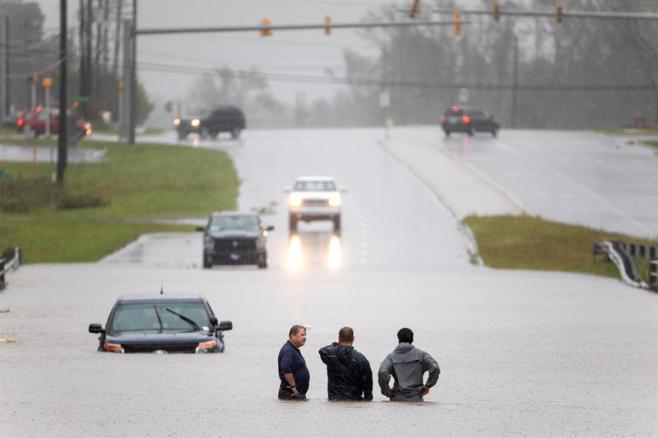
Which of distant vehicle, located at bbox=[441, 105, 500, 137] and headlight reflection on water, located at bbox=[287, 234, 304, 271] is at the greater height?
distant vehicle, located at bbox=[441, 105, 500, 137]

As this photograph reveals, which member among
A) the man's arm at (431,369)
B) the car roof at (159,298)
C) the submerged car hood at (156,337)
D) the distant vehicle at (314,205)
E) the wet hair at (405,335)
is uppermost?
the wet hair at (405,335)

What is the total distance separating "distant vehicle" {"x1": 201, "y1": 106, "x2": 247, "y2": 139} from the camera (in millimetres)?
112125

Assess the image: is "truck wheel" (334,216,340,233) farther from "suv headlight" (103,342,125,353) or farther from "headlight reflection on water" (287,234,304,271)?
"suv headlight" (103,342,125,353)

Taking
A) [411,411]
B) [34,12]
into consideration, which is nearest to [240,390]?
[411,411]

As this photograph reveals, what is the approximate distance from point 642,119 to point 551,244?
183ft

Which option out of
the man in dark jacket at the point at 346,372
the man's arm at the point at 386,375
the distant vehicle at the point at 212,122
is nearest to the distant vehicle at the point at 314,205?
the man in dark jacket at the point at 346,372

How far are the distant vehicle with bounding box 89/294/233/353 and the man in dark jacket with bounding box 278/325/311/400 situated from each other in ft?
16.8

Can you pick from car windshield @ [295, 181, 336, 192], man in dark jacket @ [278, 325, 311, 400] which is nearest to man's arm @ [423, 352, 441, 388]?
man in dark jacket @ [278, 325, 311, 400]

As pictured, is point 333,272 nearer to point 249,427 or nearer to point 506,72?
point 249,427

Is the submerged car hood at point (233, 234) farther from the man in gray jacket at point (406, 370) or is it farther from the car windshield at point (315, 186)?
the man in gray jacket at point (406, 370)

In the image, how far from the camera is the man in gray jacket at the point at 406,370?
18.4 metres

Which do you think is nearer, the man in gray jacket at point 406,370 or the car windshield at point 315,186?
the man in gray jacket at point 406,370

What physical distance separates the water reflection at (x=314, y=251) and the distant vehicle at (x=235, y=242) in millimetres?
1238

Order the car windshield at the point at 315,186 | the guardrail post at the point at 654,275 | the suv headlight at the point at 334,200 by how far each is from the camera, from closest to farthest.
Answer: the guardrail post at the point at 654,275 → the suv headlight at the point at 334,200 → the car windshield at the point at 315,186
